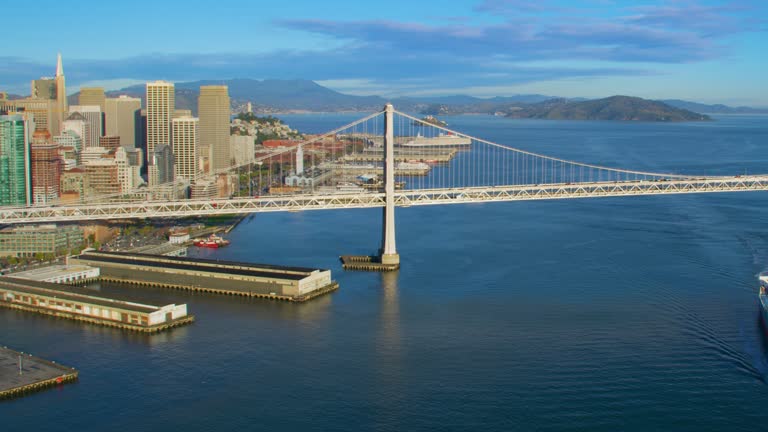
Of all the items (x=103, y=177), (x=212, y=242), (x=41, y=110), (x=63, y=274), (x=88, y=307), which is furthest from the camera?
(x=41, y=110)

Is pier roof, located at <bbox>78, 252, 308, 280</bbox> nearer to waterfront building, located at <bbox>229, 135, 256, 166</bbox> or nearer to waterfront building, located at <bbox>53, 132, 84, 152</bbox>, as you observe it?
waterfront building, located at <bbox>53, 132, 84, 152</bbox>

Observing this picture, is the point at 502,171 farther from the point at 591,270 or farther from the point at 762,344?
the point at 762,344

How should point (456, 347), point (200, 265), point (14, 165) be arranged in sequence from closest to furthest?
point (456, 347)
point (200, 265)
point (14, 165)

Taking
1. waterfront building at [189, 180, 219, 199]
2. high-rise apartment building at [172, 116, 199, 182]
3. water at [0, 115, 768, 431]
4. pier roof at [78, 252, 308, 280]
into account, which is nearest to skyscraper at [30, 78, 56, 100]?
high-rise apartment building at [172, 116, 199, 182]


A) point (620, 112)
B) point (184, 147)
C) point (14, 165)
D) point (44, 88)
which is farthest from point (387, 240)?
point (620, 112)

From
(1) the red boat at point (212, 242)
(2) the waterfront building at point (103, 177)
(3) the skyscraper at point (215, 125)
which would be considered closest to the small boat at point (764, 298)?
(1) the red boat at point (212, 242)

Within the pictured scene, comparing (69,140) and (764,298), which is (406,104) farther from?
(764,298)

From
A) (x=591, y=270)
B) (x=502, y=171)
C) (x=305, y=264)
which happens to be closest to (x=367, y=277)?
(x=305, y=264)
